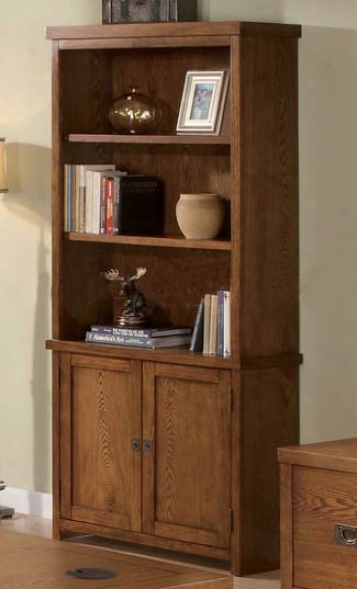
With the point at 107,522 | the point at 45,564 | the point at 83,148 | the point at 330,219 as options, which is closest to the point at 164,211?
the point at 83,148

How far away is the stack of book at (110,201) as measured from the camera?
17.7 feet

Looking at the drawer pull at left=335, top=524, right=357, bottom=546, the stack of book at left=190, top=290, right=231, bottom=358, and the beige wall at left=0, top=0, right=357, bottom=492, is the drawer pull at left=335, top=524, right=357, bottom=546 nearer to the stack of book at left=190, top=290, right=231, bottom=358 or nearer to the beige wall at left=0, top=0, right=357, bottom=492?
the beige wall at left=0, top=0, right=357, bottom=492

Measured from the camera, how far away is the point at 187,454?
5199 millimetres

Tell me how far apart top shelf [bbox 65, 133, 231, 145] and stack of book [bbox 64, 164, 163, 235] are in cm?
11

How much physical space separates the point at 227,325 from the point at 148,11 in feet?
3.78

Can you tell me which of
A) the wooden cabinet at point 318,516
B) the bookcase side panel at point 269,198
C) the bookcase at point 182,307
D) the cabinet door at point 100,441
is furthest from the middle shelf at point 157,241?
the wooden cabinet at point 318,516

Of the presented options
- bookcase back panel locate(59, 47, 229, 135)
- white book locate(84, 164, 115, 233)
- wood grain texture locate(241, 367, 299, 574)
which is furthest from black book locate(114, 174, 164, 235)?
wood grain texture locate(241, 367, 299, 574)

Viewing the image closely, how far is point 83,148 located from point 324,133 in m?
1.00

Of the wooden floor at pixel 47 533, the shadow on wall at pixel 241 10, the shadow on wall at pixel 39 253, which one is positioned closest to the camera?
the wooden floor at pixel 47 533

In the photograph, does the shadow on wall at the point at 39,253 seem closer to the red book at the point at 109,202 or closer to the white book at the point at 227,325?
the red book at the point at 109,202

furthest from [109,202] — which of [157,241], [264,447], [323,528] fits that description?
[323,528]

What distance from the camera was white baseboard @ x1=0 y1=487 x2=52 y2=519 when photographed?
6008 millimetres

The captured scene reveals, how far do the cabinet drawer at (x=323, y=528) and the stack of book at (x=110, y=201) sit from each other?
1397 millimetres

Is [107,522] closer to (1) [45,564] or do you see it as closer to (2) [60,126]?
(2) [60,126]
